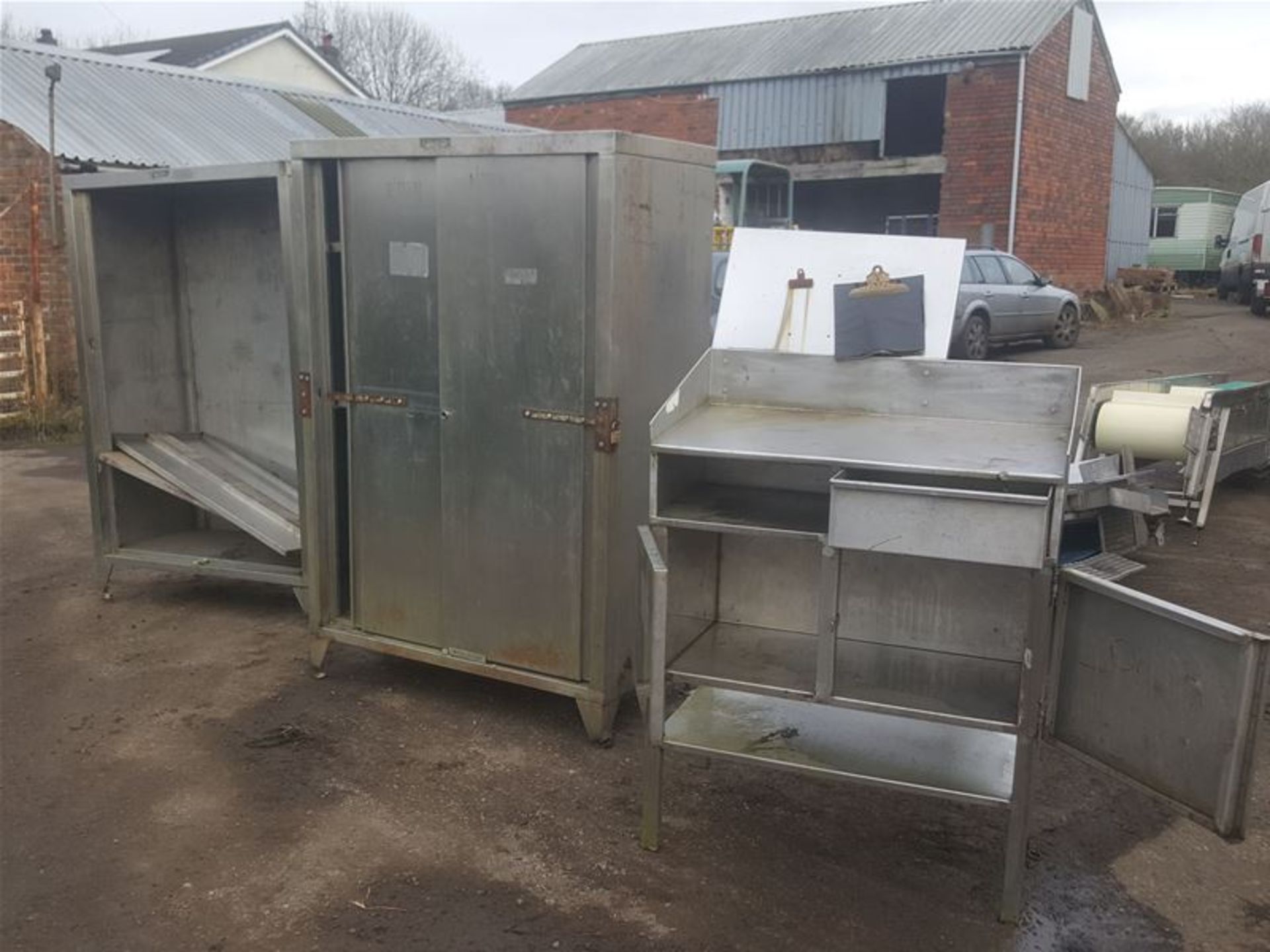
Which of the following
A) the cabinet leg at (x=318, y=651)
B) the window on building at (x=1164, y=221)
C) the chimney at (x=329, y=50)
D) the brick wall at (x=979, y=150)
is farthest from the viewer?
the window on building at (x=1164, y=221)

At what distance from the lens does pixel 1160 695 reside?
9.27 ft

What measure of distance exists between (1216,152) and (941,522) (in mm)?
43129

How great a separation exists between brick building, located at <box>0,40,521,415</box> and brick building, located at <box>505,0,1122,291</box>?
8.04m

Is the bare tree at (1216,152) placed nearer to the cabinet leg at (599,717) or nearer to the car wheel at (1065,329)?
the car wheel at (1065,329)

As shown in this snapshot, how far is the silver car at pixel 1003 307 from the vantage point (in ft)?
47.4

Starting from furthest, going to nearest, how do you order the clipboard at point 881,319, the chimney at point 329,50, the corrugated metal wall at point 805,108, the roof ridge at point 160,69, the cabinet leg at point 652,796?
the chimney at point 329,50 < the corrugated metal wall at point 805,108 < the roof ridge at point 160,69 < the clipboard at point 881,319 < the cabinet leg at point 652,796

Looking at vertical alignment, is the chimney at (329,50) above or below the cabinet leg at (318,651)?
above

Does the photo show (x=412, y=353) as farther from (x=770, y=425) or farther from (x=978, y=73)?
(x=978, y=73)

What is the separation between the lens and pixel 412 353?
4383 mm

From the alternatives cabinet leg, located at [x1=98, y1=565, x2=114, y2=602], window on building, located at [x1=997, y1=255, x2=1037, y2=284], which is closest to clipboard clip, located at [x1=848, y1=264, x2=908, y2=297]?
cabinet leg, located at [x1=98, y1=565, x2=114, y2=602]

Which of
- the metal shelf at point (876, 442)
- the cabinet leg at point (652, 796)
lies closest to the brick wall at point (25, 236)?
the metal shelf at point (876, 442)

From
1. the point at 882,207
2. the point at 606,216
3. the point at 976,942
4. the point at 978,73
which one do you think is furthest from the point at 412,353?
the point at 882,207

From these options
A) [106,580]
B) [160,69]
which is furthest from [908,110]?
[106,580]

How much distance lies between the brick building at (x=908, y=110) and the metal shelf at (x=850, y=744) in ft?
56.0
